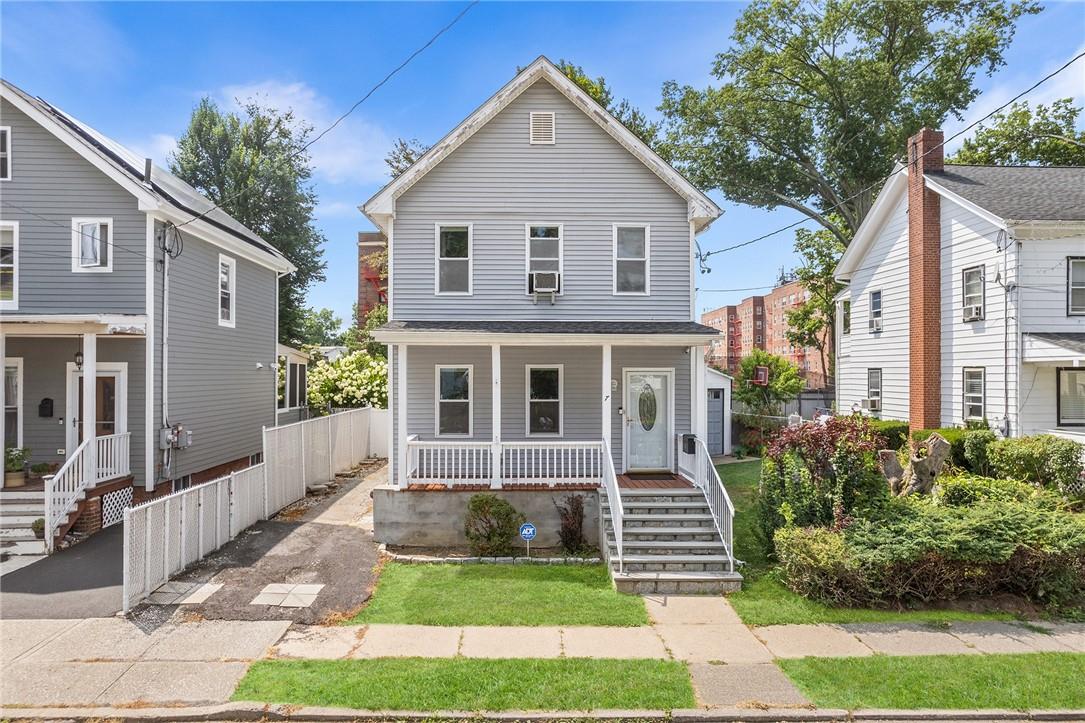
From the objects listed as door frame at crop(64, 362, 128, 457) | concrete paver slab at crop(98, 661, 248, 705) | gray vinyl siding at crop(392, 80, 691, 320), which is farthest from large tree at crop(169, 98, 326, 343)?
concrete paver slab at crop(98, 661, 248, 705)

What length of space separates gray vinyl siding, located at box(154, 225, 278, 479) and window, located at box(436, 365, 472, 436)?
20.1 ft

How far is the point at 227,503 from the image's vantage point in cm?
970

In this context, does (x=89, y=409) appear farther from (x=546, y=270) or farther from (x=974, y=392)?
(x=974, y=392)

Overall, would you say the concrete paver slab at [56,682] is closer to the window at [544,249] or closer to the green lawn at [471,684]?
the green lawn at [471,684]

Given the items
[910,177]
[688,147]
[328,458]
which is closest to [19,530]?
[328,458]

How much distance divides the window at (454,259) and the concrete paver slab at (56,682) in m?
7.97

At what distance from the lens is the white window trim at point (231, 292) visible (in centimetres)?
1445

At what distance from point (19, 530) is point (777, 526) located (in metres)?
12.8

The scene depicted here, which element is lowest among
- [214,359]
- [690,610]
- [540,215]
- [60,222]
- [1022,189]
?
[690,610]

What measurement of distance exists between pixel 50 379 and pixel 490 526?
34.0 feet

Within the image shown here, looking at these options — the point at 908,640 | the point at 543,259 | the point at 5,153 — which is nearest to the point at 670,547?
the point at 908,640

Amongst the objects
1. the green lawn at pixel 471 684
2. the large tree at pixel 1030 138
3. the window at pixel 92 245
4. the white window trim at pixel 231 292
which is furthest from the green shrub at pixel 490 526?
the large tree at pixel 1030 138

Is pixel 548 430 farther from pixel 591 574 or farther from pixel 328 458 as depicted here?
pixel 328 458

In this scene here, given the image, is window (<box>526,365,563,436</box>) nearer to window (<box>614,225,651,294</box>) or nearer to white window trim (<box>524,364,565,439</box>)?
white window trim (<box>524,364,565,439</box>)
